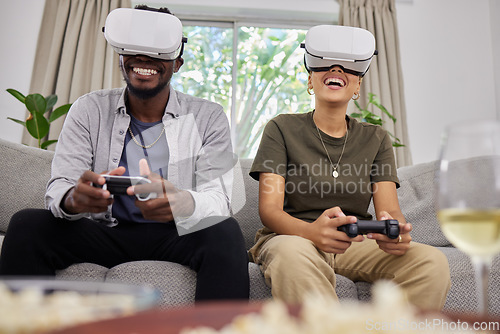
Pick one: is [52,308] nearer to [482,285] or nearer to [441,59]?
[482,285]

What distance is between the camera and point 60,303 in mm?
288

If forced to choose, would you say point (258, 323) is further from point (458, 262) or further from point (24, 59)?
point (24, 59)

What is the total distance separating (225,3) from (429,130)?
1885 millimetres

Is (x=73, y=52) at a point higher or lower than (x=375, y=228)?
higher

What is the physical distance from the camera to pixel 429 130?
4035 millimetres

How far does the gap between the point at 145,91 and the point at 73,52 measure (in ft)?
7.90

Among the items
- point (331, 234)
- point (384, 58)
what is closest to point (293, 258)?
point (331, 234)

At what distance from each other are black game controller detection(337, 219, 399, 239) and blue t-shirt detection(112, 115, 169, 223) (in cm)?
57

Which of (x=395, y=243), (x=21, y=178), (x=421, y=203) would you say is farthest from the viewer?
(x=421, y=203)

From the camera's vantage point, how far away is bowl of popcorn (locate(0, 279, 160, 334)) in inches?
10.5

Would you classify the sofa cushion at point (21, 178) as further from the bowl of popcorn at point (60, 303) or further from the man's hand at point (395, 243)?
the bowl of popcorn at point (60, 303)

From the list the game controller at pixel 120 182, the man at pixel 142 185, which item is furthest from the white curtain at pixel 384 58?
the game controller at pixel 120 182

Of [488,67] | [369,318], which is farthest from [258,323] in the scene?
[488,67]

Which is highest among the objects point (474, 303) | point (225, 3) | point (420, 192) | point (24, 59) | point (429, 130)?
point (225, 3)
